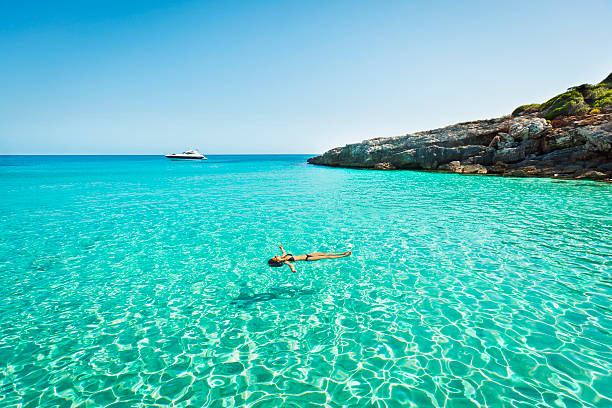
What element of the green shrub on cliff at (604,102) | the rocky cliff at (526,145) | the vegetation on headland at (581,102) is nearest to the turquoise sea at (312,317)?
the rocky cliff at (526,145)

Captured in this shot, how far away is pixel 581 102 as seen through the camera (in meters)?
37.6

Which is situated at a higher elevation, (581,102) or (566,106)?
(581,102)

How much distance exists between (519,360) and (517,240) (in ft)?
26.4

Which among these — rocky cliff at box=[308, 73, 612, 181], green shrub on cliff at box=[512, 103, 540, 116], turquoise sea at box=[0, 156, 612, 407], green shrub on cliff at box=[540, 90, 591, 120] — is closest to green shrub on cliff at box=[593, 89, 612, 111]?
rocky cliff at box=[308, 73, 612, 181]

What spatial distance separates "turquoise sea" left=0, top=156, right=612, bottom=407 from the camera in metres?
4.63

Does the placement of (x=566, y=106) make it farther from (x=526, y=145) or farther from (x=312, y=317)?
(x=312, y=317)

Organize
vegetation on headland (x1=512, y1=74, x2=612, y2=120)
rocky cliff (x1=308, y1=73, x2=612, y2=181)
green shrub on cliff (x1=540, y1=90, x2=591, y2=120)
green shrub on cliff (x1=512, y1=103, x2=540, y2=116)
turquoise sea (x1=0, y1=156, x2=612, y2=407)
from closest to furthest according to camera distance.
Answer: turquoise sea (x1=0, y1=156, x2=612, y2=407)
rocky cliff (x1=308, y1=73, x2=612, y2=181)
vegetation on headland (x1=512, y1=74, x2=612, y2=120)
green shrub on cliff (x1=540, y1=90, x2=591, y2=120)
green shrub on cliff (x1=512, y1=103, x2=540, y2=116)

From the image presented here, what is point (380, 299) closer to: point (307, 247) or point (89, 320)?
point (307, 247)

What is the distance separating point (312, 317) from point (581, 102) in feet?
167

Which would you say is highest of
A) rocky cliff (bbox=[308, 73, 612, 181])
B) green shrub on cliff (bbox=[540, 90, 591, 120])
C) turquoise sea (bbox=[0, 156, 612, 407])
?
green shrub on cliff (bbox=[540, 90, 591, 120])

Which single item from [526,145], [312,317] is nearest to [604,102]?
[526,145]

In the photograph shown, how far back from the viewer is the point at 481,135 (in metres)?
42.2

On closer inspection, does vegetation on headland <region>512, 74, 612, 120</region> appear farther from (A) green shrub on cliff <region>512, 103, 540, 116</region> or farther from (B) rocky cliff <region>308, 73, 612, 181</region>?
(A) green shrub on cliff <region>512, 103, 540, 116</region>

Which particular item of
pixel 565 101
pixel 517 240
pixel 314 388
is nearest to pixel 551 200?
pixel 517 240
